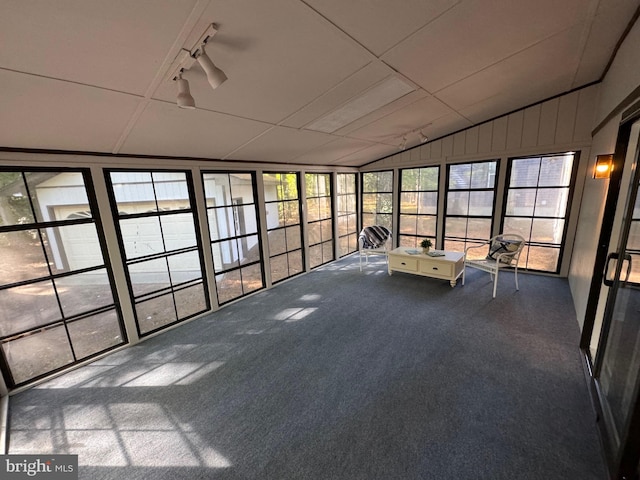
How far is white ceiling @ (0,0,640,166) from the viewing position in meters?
1.19

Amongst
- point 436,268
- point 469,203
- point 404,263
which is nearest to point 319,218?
point 404,263

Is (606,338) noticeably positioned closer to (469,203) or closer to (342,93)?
(342,93)

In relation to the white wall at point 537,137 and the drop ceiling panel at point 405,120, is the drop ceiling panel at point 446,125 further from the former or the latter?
the white wall at point 537,137

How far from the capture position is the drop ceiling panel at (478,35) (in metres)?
1.61

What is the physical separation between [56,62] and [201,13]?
81 centimetres

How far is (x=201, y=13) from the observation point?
1.19 meters

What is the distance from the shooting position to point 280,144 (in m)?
3.28

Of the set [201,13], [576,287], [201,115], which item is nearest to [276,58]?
[201,13]

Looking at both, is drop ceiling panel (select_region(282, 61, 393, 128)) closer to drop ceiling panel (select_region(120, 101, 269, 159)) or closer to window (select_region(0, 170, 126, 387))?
drop ceiling panel (select_region(120, 101, 269, 159))

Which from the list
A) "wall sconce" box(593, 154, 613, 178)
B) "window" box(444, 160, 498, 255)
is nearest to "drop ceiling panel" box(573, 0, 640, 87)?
"wall sconce" box(593, 154, 613, 178)

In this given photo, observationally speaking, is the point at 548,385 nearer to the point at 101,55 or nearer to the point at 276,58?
the point at 276,58

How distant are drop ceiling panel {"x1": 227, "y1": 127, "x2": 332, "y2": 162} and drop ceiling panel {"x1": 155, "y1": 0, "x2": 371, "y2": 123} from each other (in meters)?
0.61

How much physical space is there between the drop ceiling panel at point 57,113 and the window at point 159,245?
624mm

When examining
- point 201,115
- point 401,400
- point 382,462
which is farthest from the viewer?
point 201,115
